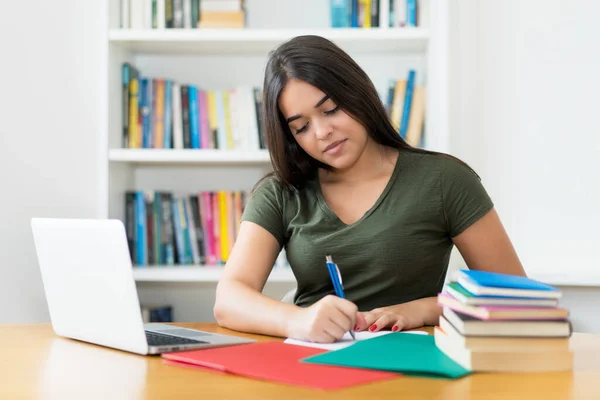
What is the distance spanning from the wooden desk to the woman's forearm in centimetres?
26

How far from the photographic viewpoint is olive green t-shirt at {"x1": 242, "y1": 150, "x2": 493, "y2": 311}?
1683 millimetres

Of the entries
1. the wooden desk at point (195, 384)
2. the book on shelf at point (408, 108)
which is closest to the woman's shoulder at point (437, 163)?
the wooden desk at point (195, 384)

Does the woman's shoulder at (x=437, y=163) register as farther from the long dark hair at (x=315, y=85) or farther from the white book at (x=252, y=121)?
the white book at (x=252, y=121)

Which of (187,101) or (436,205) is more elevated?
(187,101)

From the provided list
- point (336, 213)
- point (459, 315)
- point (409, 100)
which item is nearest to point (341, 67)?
point (336, 213)

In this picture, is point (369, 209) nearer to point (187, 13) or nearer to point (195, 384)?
point (195, 384)

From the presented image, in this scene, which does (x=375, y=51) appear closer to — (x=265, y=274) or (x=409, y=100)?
(x=409, y=100)

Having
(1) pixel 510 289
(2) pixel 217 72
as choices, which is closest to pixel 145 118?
(2) pixel 217 72

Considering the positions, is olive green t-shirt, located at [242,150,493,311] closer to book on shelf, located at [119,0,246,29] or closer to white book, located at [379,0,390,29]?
→ white book, located at [379,0,390,29]

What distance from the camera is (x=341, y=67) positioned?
1662mm

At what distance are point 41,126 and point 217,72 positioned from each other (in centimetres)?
67

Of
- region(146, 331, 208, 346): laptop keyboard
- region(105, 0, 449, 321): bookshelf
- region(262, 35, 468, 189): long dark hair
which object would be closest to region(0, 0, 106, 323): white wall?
region(105, 0, 449, 321): bookshelf

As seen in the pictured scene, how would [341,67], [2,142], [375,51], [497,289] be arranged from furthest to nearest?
1. [375,51]
2. [2,142]
3. [341,67]
4. [497,289]

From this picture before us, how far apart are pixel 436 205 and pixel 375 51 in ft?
4.16
